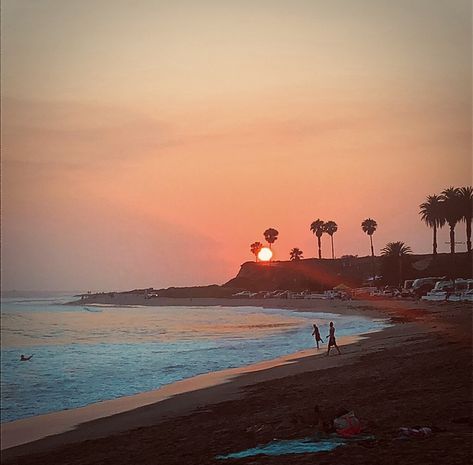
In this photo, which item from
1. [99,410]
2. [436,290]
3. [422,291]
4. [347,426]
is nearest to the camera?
[347,426]

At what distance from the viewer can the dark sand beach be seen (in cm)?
832

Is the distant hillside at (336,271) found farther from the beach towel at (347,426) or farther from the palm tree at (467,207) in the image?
the beach towel at (347,426)

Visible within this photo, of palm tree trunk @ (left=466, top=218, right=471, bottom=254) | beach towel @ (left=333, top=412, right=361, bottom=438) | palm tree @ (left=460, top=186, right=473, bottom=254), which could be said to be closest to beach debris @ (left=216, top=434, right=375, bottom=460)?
beach towel @ (left=333, top=412, right=361, bottom=438)

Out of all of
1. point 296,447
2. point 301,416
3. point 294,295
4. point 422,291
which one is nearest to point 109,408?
point 301,416

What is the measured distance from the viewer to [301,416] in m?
10.9

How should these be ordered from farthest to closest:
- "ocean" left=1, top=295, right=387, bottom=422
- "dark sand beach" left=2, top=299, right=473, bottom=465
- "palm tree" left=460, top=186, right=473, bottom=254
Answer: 1. "palm tree" left=460, top=186, right=473, bottom=254
2. "ocean" left=1, top=295, right=387, bottom=422
3. "dark sand beach" left=2, top=299, right=473, bottom=465

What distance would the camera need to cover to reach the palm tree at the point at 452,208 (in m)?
21.0

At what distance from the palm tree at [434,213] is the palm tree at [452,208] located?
0.18m

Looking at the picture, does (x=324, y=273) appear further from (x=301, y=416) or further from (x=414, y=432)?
(x=414, y=432)

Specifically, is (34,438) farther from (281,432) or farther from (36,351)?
(36,351)

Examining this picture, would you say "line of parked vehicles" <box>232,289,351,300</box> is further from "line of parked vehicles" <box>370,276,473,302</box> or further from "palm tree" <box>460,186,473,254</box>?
"palm tree" <box>460,186,473,254</box>

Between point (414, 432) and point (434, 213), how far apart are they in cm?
1594

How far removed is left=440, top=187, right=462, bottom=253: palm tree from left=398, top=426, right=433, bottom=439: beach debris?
44.5 ft

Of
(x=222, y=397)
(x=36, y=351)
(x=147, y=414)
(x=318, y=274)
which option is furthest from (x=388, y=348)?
(x=318, y=274)
